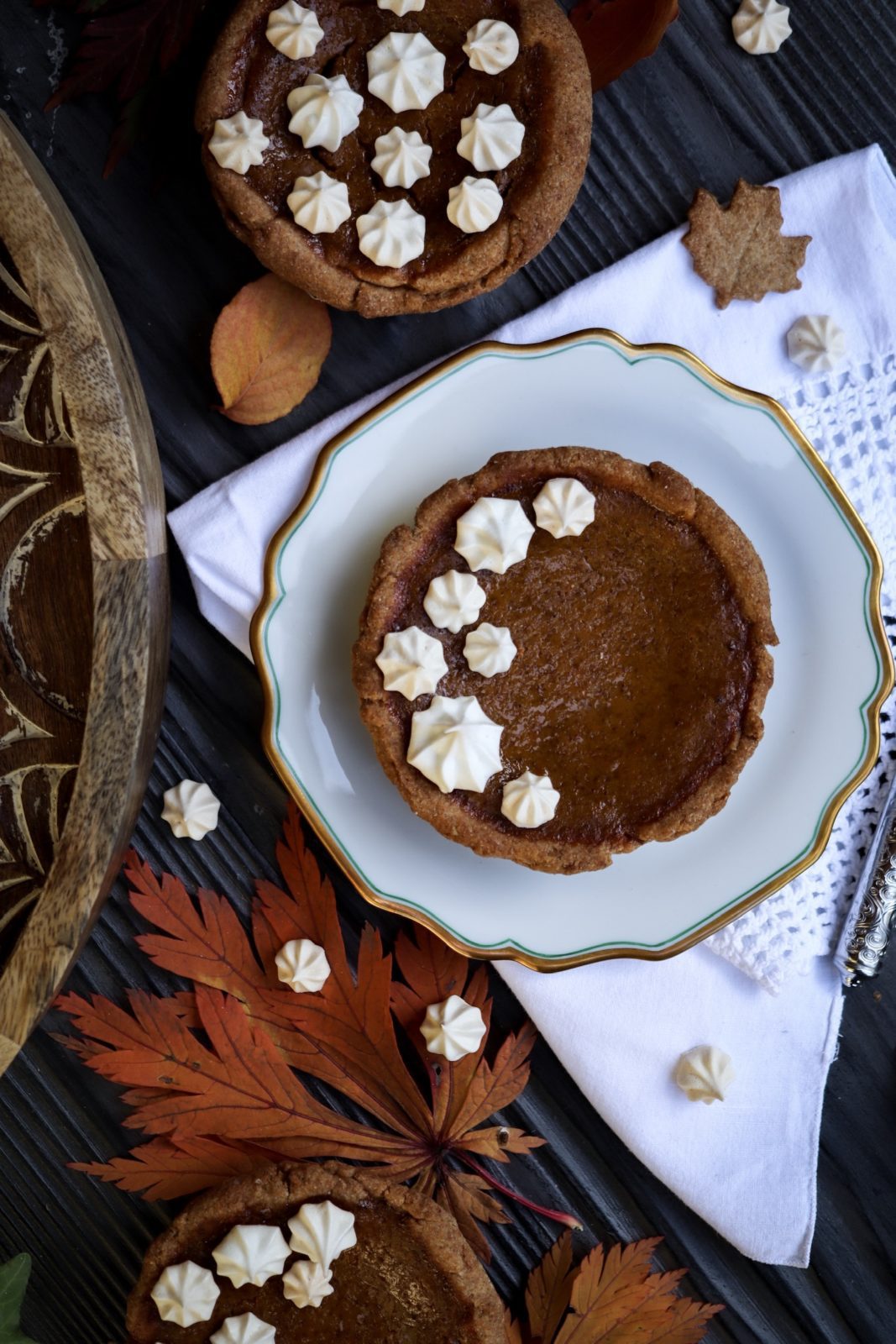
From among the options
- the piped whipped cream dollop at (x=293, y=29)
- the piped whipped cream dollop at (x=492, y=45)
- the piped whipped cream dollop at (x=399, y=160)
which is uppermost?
the piped whipped cream dollop at (x=293, y=29)

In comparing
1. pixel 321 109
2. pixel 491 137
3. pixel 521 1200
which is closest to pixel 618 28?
pixel 491 137

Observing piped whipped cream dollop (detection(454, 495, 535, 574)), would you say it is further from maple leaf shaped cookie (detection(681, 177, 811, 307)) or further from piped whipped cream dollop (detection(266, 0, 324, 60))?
piped whipped cream dollop (detection(266, 0, 324, 60))

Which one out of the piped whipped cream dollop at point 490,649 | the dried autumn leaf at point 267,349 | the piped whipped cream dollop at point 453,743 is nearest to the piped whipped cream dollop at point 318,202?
the dried autumn leaf at point 267,349

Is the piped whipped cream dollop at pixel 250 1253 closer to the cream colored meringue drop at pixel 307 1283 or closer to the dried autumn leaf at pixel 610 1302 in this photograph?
the cream colored meringue drop at pixel 307 1283

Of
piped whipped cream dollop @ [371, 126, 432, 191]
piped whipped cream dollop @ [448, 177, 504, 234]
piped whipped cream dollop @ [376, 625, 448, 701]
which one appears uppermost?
piped whipped cream dollop @ [371, 126, 432, 191]

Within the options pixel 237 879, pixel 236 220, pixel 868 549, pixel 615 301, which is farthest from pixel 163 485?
pixel 868 549

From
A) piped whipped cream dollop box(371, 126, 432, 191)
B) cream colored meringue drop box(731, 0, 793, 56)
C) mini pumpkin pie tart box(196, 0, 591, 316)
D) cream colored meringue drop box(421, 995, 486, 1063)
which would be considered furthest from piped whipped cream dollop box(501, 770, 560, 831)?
cream colored meringue drop box(731, 0, 793, 56)
